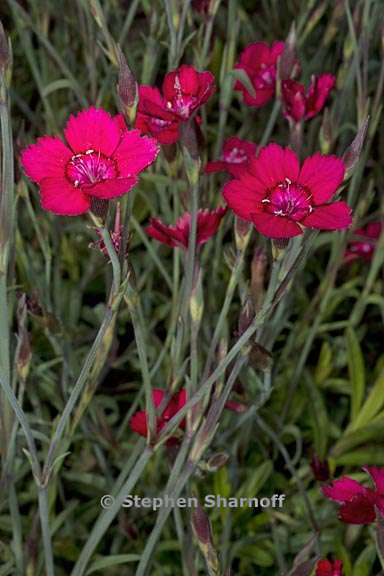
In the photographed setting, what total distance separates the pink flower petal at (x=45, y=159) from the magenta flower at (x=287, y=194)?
0.41 feet

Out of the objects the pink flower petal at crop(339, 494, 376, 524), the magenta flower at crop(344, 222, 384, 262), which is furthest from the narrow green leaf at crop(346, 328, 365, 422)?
the pink flower petal at crop(339, 494, 376, 524)

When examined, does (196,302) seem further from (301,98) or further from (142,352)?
(301,98)

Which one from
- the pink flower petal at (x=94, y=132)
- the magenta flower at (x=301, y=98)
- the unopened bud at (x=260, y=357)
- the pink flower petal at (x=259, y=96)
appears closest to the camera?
the pink flower petal at (x=94, y=132)

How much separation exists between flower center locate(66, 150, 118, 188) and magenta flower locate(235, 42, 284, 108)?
0.36 m

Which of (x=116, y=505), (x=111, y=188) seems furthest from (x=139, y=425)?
(x=111, y=188)

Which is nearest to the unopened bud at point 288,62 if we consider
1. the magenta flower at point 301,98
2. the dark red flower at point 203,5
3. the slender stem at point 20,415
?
the magenta flower at point 301,98

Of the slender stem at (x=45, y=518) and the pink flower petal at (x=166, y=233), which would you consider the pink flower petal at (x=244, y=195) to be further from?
the slender stem at (x=45, y=518)

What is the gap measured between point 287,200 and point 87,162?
16 cm

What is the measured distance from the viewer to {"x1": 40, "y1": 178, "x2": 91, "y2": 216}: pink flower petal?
0.57 metres

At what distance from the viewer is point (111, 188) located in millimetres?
554

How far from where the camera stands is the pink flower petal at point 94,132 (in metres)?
0.65

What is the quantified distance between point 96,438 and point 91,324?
323 millimetres

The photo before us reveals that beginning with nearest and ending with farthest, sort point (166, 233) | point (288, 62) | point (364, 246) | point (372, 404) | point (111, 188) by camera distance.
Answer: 1. point (111, 188)
2. point (166, 233)
3. point (288, 62)
4. point (372, 404)
5. point (364, 246)

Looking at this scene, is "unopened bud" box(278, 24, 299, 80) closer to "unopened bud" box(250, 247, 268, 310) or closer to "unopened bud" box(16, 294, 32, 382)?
"unopened bud" box(250, 247, 268, 310)
